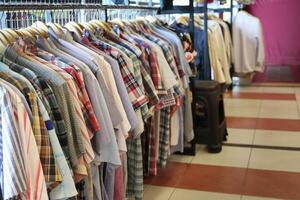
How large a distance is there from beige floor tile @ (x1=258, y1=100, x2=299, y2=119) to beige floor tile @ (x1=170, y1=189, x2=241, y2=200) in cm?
213

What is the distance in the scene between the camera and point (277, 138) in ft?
13.0

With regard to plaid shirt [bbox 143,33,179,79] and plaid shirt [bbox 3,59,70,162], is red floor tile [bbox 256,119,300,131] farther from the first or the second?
plaid shirt [bbox 3,59,70,162]

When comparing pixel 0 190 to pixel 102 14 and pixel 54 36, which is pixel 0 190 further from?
pixel 102 14

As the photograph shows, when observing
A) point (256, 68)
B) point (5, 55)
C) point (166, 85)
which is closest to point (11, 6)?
point (5, 55)

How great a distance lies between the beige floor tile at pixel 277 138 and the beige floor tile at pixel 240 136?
0.06 m

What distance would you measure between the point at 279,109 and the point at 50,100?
407cm

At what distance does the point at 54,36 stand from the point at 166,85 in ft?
2.79

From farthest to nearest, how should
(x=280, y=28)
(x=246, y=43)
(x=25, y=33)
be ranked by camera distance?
(x=280, y=28) → (x=246, y=43) → (x=25, y=33)

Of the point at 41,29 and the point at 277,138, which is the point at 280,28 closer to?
the point at 277,138

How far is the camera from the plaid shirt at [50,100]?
4.76 ft

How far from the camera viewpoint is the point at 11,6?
167 centimetres

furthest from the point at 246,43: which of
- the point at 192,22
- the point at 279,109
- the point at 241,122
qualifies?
the point at 192,22

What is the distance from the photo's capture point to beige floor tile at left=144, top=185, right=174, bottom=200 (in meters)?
2.82

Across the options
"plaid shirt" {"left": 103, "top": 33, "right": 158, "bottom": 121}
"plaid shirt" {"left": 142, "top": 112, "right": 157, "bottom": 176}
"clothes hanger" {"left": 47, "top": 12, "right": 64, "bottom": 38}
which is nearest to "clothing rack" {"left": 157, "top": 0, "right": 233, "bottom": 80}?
"plaid shirt" {"left": 142, "top": 112, "right": 157, "bottom": 176}
